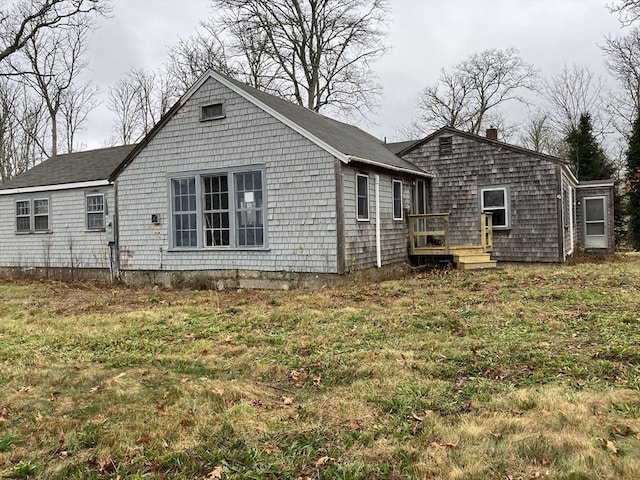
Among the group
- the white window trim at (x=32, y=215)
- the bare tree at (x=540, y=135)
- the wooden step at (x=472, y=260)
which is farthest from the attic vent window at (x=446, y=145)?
the bare tree at (x=540, y=135)

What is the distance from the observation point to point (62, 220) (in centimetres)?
1670

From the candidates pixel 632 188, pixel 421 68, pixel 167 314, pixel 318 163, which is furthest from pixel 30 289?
pixel 421 68

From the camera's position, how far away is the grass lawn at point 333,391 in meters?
3.33

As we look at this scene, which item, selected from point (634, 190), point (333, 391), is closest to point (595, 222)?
point (634, 190)

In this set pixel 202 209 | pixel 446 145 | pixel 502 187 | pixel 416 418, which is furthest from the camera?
pixel 446 145

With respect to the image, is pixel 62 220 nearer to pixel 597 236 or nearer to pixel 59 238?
pixel 59 238

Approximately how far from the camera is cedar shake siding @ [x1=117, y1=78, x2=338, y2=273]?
11.7 m

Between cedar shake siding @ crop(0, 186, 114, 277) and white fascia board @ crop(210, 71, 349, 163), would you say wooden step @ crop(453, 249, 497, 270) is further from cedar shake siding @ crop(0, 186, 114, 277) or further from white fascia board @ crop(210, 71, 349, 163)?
cedar shake siding @ crop(0, 186, 114, 277)

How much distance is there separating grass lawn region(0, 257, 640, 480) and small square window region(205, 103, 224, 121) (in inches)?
236

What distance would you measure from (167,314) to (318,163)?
16.3 feet

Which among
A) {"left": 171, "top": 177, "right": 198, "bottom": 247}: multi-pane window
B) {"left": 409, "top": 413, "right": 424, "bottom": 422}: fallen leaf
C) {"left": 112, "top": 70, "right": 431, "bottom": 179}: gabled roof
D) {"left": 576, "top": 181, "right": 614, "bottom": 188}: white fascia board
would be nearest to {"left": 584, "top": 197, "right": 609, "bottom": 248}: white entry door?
{"left": 576, "top": 181, "right": 614, "bottom": 188}: white fascia board

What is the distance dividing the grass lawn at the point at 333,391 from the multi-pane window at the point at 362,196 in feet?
12.7

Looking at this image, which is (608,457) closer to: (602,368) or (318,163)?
(602,368)

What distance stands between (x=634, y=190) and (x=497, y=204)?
1117 centimetres
